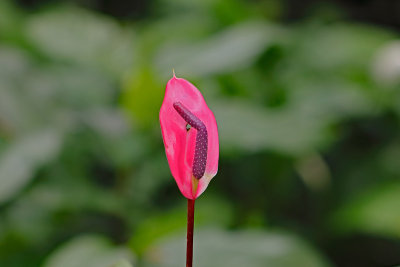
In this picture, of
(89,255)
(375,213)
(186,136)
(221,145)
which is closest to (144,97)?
(221,145)

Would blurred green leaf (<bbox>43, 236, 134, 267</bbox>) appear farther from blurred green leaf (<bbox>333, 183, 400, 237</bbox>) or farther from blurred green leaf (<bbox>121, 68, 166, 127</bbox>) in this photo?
blurred green leaf (<bbox>333, 183, 400, 237</bbox>)

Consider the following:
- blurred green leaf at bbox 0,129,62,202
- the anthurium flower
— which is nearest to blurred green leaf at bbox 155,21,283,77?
blurred green leaf at bbox 0,129,62,202

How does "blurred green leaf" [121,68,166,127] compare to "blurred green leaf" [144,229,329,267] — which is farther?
"blurred green leaf" [121,68,166,127]

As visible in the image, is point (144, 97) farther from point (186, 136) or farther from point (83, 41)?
point (186, 136)

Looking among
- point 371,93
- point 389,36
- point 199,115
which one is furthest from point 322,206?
point 199,115

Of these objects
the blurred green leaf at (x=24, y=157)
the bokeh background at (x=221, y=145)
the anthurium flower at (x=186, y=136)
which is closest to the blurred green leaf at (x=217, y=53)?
the bokeh background at (x=221, y=145)

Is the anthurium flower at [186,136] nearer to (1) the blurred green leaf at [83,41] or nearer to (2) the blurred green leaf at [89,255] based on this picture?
(2) the blurred green leaf at [89,255]

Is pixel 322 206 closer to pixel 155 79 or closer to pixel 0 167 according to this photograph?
pixel 155 79
